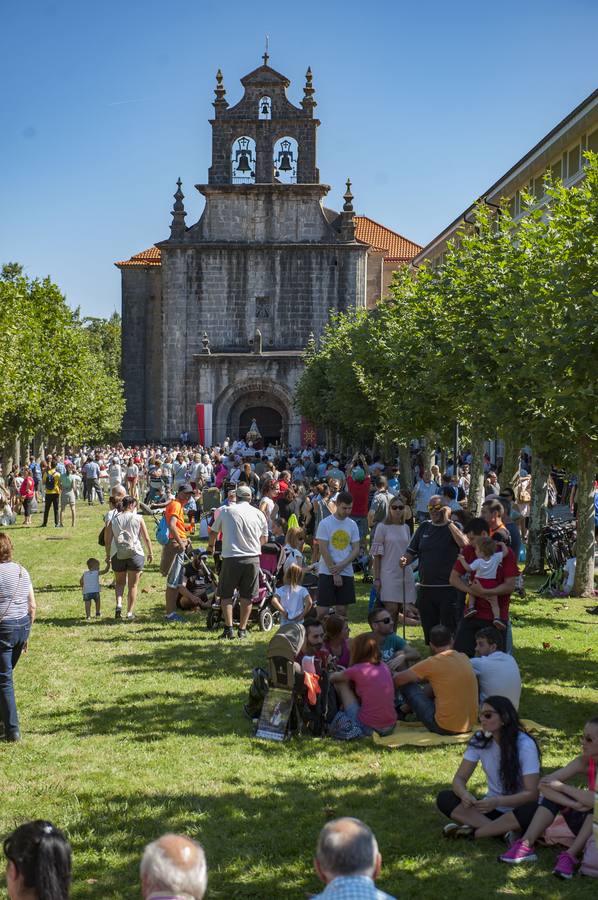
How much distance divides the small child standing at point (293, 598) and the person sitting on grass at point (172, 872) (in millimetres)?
7453

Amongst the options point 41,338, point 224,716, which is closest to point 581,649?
point 224,716

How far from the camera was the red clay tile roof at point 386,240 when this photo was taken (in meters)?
68.4

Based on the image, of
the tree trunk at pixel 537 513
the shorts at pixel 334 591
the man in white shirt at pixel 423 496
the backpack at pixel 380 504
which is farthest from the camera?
the man in white shirt at pixel 423 496

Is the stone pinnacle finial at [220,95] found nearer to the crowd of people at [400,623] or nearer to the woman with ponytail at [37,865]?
the crowd of people at [400,623]

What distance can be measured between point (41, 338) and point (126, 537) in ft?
105

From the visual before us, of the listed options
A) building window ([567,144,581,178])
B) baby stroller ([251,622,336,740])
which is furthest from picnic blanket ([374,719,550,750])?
building window ([567,144,581,178])

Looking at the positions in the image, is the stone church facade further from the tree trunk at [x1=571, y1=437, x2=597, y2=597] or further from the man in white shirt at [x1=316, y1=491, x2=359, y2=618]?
the man in white shirt at [x1=316, y1=491, x2=359, y2=618]

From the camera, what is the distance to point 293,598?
36.0ft

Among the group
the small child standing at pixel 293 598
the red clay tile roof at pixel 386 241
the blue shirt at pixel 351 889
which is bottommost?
the blue shirt at pixel 351 889

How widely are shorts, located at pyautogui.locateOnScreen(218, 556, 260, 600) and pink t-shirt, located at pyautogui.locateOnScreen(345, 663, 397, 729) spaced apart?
3542 mm

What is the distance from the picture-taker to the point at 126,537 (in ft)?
40.6

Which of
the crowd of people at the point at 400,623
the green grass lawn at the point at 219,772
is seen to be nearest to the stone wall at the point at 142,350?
the crowd of people at the point at 400,623

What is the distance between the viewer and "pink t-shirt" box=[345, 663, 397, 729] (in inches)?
317

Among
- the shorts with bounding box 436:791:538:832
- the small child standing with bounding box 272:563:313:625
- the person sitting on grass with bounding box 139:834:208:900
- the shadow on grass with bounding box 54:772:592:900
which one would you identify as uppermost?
the small child standing with bounding box 272:563:313:625
